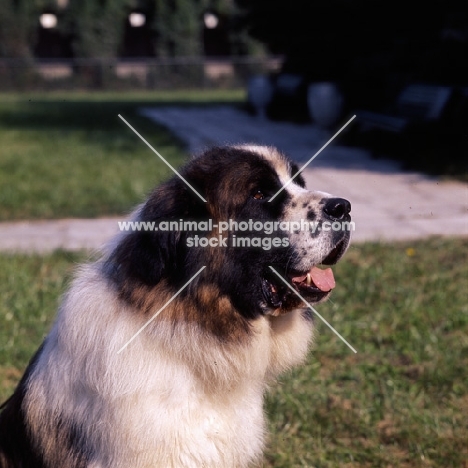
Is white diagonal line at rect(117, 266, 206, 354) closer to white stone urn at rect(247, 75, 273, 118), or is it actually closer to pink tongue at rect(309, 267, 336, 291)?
pink tongue at rect(309, 267, 336, 291)

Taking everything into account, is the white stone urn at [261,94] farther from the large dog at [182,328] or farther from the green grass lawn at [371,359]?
the large dog at [182,328]

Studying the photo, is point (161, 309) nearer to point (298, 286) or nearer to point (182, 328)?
point (182, 328)

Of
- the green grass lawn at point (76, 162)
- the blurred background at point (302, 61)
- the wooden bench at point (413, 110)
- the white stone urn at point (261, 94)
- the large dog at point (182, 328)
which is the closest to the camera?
the large dog at point (182, 328)

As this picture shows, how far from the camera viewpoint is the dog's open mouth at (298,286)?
3.07m

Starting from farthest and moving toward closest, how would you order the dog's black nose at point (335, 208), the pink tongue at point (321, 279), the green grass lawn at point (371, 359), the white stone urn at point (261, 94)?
the white stone urn at point (261, 94) < the green grass lawn at point (371, 359) < the pink tongue at point (321, 279) < the dog's black nose at point (335, 208)

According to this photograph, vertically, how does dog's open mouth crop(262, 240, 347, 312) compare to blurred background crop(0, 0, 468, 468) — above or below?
above

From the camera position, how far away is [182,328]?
2938 millimetres

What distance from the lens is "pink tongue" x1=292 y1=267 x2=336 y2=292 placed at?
10.2 feet

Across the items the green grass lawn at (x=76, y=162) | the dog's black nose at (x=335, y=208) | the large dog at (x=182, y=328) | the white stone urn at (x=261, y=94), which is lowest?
the white stone urn at (x=261, y=94)

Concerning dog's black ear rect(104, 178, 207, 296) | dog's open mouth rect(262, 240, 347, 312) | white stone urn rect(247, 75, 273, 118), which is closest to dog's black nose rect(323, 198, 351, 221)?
dog's open mouth rect(262, 240, 347, 312)

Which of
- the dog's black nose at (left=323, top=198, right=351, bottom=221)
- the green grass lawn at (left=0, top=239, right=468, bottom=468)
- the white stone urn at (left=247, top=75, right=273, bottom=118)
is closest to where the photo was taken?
the dog's black nose at (left=323, top=198, right=351, bottom=221)

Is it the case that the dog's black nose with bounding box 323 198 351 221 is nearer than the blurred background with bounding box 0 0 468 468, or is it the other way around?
the dog's black nose with bounding box 323 198 351 221

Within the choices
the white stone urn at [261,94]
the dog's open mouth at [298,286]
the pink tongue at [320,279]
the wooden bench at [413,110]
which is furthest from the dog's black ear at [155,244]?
the white stone urn at [261,94]

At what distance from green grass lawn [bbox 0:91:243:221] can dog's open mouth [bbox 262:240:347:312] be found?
2.82 feet
